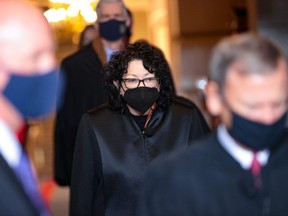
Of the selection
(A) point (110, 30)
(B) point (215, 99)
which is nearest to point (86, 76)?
(A) point (110, 30)

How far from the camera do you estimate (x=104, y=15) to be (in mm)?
4938

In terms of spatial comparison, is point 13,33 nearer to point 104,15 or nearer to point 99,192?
point 99,192

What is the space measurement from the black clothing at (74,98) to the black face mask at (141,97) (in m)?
1.21

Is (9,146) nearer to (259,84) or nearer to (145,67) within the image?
(259,84)

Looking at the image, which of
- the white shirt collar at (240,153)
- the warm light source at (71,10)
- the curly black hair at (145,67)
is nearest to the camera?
the white shirt collar at (240,153)

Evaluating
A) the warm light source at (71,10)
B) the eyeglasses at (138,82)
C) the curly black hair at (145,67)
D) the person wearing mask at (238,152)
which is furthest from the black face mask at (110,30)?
the warm light source at (71,10)

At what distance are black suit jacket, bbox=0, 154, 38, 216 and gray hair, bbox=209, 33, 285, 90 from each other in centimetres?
68

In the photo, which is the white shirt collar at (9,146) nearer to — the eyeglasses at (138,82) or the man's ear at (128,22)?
the eyeglasses at (138,82)

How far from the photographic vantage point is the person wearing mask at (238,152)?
2.13 metres

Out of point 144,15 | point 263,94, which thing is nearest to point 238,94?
point 263,94

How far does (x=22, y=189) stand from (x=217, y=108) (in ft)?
2.11

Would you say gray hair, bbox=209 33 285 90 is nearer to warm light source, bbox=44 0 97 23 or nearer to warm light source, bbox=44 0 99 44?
warm light source, bbox=44 0 99 44

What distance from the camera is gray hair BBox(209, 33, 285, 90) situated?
2.12 metres

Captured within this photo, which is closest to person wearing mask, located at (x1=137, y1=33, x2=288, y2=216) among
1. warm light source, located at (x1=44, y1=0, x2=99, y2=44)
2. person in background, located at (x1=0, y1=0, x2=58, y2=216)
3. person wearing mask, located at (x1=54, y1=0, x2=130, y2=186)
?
person in background, located at (x1=0, y1=0, x2=58, y2=216)
